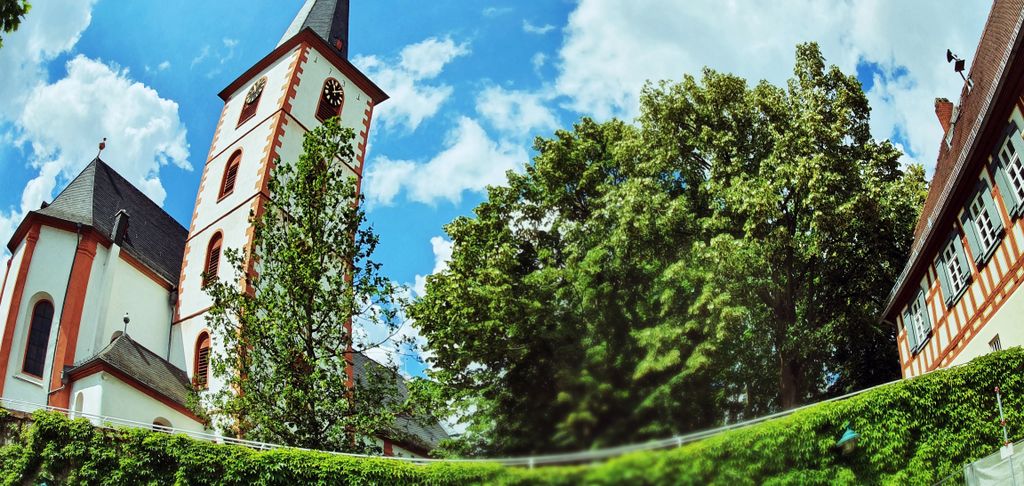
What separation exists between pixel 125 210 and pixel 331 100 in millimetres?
10642

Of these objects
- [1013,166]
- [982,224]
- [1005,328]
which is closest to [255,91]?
[982,224]

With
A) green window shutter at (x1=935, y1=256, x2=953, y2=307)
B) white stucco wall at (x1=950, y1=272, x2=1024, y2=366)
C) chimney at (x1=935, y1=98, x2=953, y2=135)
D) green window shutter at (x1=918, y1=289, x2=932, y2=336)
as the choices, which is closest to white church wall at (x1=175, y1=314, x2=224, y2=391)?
green window shutter at (x1=918, y1=289, x2=932, y2=336)

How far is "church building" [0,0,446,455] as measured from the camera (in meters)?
26.9

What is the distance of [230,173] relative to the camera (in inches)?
1443

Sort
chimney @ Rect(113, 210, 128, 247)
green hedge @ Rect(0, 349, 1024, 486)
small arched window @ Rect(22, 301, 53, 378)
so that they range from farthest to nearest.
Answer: chimney @ Rect(113, 210, 128, 247)
small arched window @ Rect(22, 301, 53, 378)
green hedge @ Rect(0, 349, 1024, 486)

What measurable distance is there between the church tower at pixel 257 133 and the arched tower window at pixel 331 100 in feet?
0.15

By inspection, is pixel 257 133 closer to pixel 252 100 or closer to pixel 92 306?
pixel 252 100

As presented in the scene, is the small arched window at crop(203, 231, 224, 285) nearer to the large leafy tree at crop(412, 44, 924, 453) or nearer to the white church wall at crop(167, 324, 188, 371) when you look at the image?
the white church wall at crop(167, 324, 188, 371)

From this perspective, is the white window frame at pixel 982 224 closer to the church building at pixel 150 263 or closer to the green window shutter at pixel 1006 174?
the green window shutter at pixel 1006 174

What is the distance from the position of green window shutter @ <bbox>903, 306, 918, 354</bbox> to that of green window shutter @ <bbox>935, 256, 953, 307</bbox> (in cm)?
217

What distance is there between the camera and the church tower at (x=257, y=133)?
106ft

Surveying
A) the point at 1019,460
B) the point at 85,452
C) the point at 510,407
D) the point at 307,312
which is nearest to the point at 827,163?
the point at 1019,460

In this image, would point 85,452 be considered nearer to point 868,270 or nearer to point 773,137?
point 773,137

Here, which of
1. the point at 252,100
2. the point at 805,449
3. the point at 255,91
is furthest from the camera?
the point at 255,91
